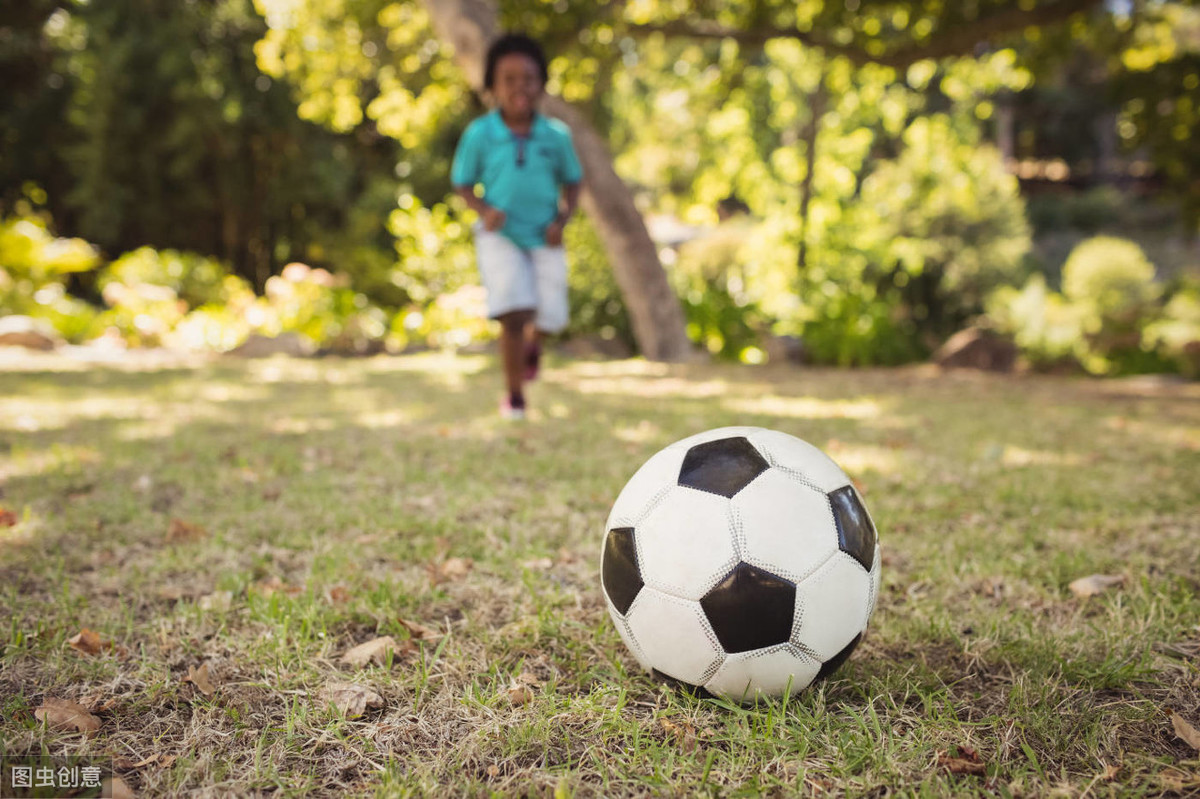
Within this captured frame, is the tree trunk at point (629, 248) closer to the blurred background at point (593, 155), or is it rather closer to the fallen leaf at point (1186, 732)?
the blurred background at point (593, 155)

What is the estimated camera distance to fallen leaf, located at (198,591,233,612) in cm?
224

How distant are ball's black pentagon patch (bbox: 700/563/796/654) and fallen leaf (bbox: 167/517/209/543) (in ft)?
7.14

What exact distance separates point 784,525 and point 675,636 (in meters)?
0.34

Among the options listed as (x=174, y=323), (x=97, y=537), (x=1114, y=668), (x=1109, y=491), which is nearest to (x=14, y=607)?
(x=97, y=537)

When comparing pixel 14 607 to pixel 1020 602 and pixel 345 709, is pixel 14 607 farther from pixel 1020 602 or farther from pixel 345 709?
pixel 1020 602

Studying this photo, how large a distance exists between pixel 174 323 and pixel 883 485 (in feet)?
37.9

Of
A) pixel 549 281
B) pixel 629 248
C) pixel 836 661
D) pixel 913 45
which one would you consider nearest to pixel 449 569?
pixel 836 661

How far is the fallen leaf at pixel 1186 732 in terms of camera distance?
1.55 m

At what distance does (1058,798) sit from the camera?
1.40 meters

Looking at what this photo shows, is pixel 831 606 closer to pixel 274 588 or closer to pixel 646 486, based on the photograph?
pixel 646 486

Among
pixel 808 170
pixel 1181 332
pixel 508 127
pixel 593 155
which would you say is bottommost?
pixel 1181 332

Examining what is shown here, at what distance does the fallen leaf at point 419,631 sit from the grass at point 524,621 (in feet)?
0.08

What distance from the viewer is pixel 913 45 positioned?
341 inches

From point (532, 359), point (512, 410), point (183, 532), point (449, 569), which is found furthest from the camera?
point (532, 359)
